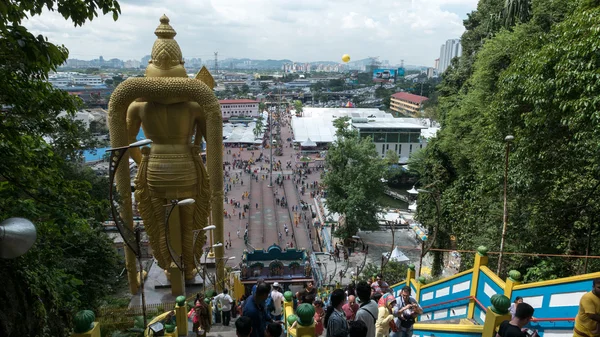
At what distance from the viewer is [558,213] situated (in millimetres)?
8906

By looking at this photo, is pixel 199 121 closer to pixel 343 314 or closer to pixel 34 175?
pixel 34 175

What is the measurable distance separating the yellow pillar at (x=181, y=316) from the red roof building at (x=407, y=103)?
66.8 m

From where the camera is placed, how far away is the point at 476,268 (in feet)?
20.3

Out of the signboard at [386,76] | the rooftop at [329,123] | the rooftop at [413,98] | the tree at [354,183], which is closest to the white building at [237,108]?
the rooftop at [329,123]

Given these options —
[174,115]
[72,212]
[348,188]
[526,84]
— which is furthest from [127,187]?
[348,188]

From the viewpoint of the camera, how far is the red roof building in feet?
238

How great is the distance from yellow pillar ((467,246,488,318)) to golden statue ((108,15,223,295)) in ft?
20.1

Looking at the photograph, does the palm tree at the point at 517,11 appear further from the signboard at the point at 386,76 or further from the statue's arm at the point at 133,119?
the signboard at the point at 386,76

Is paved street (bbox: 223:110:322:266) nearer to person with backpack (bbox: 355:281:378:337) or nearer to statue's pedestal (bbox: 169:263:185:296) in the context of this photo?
statue's pedestal (bbox: 169:263:185:296)

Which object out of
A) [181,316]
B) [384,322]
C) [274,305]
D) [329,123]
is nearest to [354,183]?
[181,316]

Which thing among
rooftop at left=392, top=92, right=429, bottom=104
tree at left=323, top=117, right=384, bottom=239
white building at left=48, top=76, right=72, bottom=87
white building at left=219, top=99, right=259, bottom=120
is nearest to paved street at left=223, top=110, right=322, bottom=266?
tree at left=323, top=117, right=384, bottom=239

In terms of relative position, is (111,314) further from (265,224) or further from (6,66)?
(265,224)

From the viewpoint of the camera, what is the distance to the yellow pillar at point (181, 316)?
7191 mm

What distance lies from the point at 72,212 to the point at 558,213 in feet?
29.6
